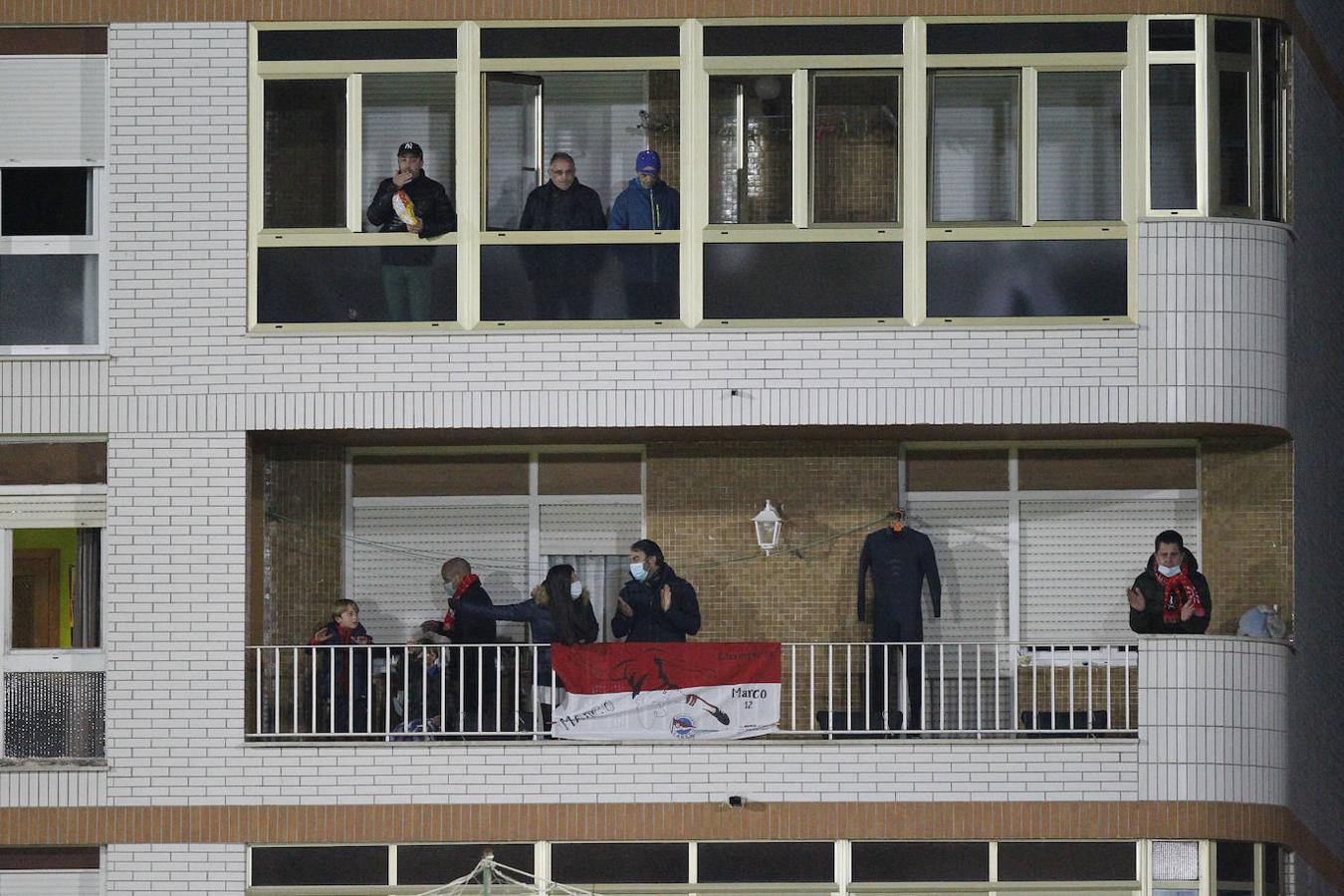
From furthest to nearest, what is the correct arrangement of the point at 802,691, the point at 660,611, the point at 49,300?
the point at 802,691
the point at 49,300
the point at 660,611

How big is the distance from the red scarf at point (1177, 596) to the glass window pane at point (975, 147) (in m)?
2.92

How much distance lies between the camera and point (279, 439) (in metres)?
18.2

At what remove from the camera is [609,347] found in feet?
57.3

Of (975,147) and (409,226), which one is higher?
(975,147)

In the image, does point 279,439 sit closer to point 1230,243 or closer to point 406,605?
point 406,605

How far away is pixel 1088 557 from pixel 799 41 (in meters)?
4.89

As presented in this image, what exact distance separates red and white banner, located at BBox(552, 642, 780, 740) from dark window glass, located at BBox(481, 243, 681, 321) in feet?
8.18

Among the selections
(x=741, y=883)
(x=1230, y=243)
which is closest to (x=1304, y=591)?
(x=1230, y=243)

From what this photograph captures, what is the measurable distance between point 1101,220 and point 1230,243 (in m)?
Result: 0.96

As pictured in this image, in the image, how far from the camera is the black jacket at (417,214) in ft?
57.3

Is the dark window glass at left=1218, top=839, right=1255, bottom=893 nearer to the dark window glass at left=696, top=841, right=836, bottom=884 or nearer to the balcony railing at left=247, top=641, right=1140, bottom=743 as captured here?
the balcony railing at left=247, top=641, right=1140, bottom=743

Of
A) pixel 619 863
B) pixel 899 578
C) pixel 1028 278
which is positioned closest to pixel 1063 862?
pixel 899 578

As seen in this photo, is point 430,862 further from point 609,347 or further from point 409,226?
point 409,226

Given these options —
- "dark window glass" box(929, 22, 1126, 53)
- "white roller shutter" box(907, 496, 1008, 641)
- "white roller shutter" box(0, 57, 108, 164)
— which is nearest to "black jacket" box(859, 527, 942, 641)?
"white roller shutter" box(907, 496, 1008, 641)
